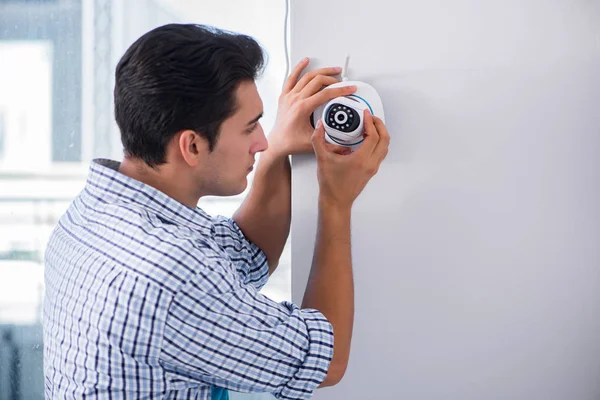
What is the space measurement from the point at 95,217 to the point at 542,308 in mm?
609

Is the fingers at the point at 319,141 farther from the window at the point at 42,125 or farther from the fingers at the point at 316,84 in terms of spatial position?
the window at the point at 42,125

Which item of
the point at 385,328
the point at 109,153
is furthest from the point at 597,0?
the point at 109,153

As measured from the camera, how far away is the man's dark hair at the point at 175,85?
632mm

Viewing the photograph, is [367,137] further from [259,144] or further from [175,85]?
[175,85]

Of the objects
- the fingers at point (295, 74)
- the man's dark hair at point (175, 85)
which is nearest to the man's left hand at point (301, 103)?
the fingers at point (295, 74)

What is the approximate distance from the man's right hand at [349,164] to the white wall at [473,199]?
5 cm

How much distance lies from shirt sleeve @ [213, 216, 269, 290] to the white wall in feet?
0.29

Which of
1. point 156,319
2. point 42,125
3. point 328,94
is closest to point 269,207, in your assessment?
point 328,94

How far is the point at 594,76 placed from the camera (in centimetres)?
75

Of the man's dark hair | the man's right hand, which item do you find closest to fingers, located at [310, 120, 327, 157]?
the man's right hand

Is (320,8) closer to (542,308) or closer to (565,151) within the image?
(565,151)

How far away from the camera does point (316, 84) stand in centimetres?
75

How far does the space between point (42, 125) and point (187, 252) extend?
85 centimetres

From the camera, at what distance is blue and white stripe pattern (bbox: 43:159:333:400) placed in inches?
21.8
